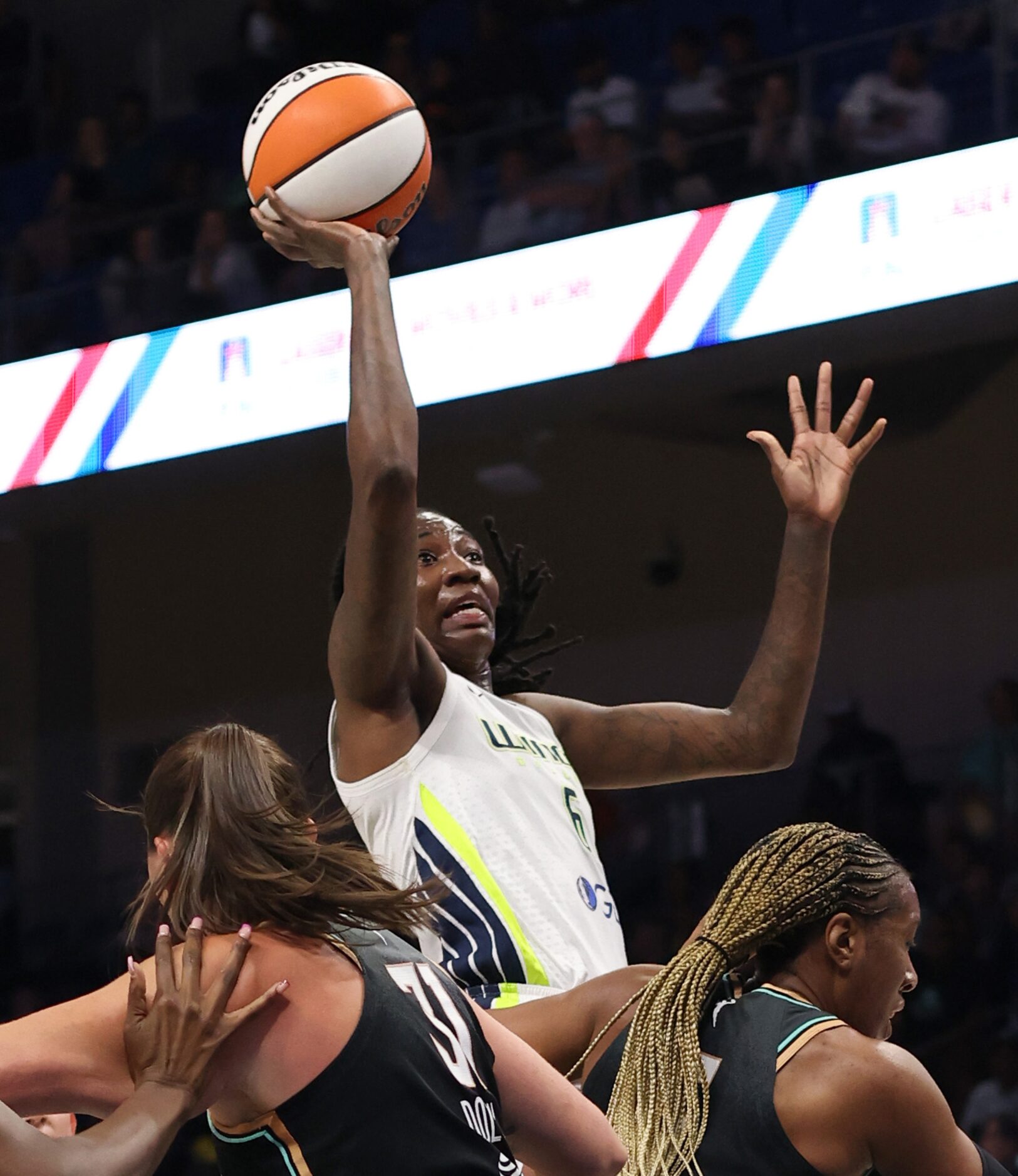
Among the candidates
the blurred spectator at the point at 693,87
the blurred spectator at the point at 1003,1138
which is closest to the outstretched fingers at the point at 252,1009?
the blurred spectator at the point at 1003,1138

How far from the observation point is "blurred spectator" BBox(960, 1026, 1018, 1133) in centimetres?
728

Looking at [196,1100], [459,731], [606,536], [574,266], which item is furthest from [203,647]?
[196,1100]

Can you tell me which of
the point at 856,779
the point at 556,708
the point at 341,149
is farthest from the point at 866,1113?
the point at 856,779

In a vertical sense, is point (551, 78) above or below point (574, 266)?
above

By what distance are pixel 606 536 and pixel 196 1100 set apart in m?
8.19

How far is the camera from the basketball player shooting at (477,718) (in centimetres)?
288

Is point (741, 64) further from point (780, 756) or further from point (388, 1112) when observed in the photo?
point (388, 1112)

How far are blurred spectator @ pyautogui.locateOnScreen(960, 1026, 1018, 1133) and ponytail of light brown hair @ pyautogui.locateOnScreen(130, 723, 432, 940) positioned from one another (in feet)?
18.7

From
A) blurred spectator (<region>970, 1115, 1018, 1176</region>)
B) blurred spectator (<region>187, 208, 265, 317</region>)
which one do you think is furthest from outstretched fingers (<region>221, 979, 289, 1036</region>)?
blurred spectator (<region>187, 208, 265, 317</region>)

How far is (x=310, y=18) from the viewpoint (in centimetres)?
1111

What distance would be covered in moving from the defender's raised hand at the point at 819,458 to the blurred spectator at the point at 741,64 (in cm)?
525

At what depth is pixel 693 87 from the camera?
8.99 m

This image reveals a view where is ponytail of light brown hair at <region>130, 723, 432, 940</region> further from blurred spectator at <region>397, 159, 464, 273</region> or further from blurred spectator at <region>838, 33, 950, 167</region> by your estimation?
blurred spectator at <region>397, 159, 464, 273</region>

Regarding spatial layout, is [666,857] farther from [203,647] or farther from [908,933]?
[908,933]
